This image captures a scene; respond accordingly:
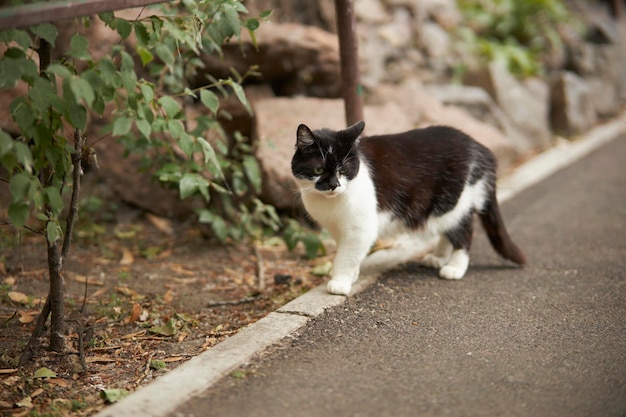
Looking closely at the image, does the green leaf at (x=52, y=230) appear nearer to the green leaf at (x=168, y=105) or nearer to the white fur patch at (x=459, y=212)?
the green leaf at (x=168, y=105)

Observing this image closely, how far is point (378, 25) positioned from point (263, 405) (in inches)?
225

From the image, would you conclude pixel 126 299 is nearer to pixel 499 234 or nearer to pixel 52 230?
pixel 52 230

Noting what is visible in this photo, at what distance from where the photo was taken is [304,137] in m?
3.19

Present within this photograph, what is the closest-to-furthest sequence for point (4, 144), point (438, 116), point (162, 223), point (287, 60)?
point (4, 144)
point (162, 223)
point (287, 60)
point (438, 116)

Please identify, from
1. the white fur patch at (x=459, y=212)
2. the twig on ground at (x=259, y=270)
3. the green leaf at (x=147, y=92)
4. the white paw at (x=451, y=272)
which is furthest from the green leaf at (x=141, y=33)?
the white paw at (x=451, y=272)

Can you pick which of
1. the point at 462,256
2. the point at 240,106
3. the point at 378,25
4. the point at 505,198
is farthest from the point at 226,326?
the point at 378,25

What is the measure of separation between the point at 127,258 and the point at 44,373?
157cm

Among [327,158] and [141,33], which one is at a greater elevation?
[141,33]

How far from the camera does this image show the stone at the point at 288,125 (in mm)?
4477

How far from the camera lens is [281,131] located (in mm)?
4395

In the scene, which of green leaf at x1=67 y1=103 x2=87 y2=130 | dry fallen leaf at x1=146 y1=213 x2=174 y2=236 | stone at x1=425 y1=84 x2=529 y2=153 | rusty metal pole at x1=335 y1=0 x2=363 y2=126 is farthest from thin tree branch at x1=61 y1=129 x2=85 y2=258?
stone at x1=425 y1=84 x2=529 y2=153

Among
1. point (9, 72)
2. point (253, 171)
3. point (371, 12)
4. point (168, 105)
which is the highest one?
point (9, 72)

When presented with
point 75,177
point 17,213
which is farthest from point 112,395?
point 75,177

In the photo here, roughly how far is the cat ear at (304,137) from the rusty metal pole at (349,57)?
2.96 ft
